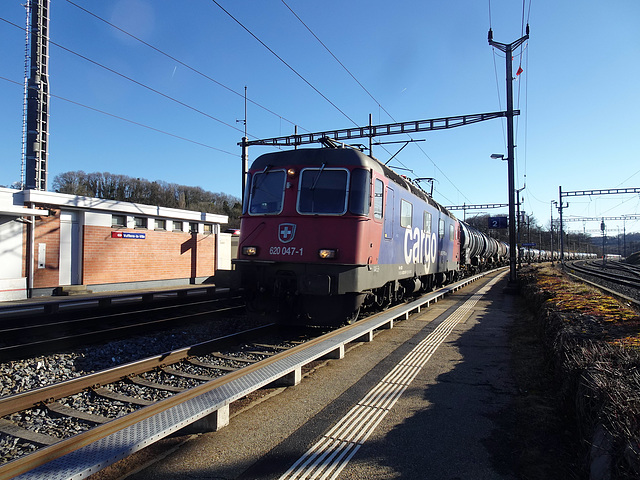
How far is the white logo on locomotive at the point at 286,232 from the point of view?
7.70 m

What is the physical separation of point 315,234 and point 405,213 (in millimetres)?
3551

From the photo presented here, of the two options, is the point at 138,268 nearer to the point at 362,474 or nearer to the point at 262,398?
the point at 262,398

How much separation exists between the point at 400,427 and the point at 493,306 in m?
10.9

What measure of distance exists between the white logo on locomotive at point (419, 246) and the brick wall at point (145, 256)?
45.6 ft

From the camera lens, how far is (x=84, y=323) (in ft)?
25.8

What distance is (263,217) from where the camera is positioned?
8055mm

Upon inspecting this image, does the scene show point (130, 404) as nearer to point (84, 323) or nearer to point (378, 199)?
point (84, 323)

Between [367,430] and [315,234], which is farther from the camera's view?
[315,234]

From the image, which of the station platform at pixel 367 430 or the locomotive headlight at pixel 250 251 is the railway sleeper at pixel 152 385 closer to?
the station platform at pixel 367 430

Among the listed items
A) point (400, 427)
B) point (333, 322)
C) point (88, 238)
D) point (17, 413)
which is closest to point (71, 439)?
point (17, 413)

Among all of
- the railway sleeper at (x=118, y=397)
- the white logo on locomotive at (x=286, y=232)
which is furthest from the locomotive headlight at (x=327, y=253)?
the railway sleeper at (x=118, y=397)

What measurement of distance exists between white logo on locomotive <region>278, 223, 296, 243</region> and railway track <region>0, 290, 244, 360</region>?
166 centimetres

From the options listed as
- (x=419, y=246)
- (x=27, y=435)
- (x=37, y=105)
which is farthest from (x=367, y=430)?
(x=37, y=105)

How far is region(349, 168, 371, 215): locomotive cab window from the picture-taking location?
24.6ft
